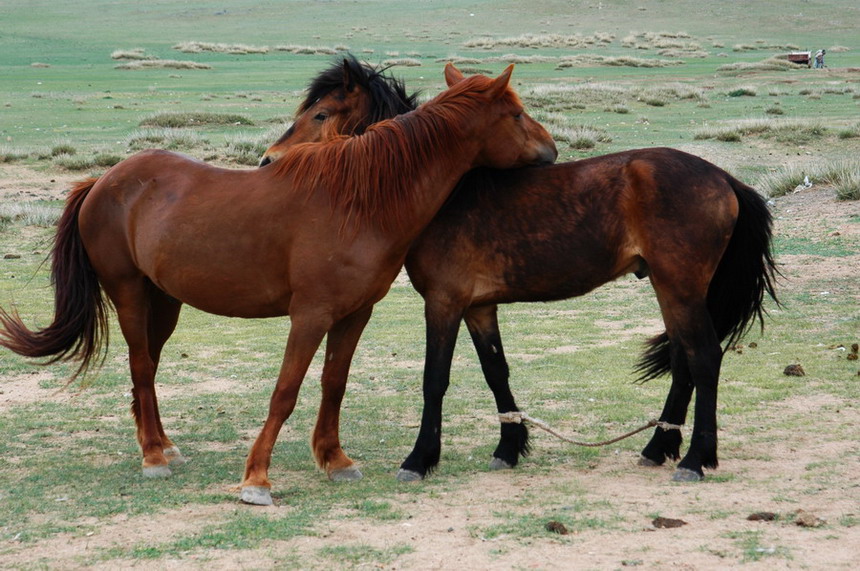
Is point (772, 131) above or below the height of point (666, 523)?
above

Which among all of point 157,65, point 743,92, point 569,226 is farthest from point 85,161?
point 157,65

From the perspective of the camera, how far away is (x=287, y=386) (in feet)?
18.5

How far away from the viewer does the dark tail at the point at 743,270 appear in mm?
6094

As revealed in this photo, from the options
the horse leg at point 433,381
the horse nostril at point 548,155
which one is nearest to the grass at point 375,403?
the horse leg at point 433,381

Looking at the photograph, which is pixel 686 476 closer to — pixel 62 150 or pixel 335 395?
pixel 335 395

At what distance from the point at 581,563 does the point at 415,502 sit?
1.25 meters

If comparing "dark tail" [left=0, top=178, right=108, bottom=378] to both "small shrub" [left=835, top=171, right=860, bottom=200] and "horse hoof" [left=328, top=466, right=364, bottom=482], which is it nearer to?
"horse hoof" [left=328, top=466, right=364, bottom=482]

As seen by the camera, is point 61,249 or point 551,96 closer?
point 61,249

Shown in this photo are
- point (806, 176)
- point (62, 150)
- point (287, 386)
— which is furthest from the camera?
point (62, 150)

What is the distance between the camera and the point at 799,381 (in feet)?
26.7

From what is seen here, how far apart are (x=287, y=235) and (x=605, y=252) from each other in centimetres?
182

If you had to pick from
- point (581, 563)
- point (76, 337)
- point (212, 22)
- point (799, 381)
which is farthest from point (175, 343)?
point (212, 22)

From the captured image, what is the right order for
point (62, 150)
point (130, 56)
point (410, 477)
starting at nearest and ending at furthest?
point (410, 477)
point (62, 150)
point (130, 56)

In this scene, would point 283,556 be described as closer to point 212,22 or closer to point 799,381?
point 799,381
